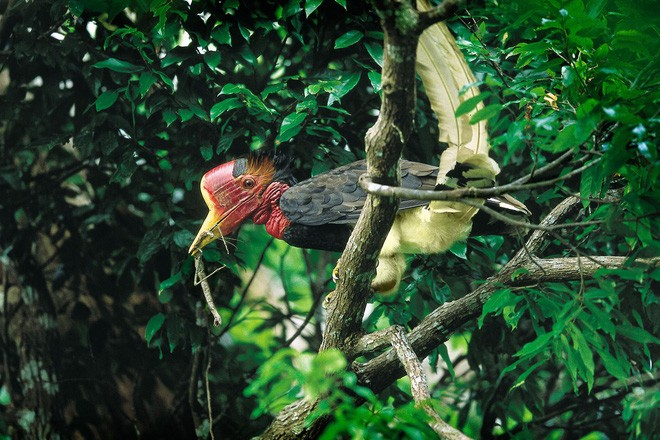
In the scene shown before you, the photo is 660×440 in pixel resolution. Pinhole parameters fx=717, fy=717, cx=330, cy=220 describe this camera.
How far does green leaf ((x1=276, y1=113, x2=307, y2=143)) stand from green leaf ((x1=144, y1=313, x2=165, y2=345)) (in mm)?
628

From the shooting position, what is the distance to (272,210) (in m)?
1.84

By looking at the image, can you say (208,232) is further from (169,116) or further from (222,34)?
(222,34)

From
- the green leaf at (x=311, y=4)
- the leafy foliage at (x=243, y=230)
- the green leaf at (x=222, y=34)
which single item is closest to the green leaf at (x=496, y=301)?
the leafy foliage at (x=243, y=230)

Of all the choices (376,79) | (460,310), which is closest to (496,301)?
(460,310)

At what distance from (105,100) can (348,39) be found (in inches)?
25.6

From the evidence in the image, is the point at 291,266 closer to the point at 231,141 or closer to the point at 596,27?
the point at 231,141

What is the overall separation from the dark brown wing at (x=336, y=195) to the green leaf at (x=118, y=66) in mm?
492

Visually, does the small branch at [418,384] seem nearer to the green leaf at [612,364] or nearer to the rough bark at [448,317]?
the rough bark at [448,317]

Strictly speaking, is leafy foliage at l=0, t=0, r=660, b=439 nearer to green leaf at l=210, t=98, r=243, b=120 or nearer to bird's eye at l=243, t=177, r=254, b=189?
green leaf at l=210, t=98, r=243, b=120

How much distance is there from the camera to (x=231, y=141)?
187cm

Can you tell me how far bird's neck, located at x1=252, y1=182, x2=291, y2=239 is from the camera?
5.98ft

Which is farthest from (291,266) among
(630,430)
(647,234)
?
(647,234)

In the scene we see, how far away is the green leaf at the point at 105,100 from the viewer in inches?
72.8

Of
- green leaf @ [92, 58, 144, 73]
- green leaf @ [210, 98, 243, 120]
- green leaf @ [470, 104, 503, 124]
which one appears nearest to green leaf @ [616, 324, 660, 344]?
green leaf @ [470, 104, 503, 124]
